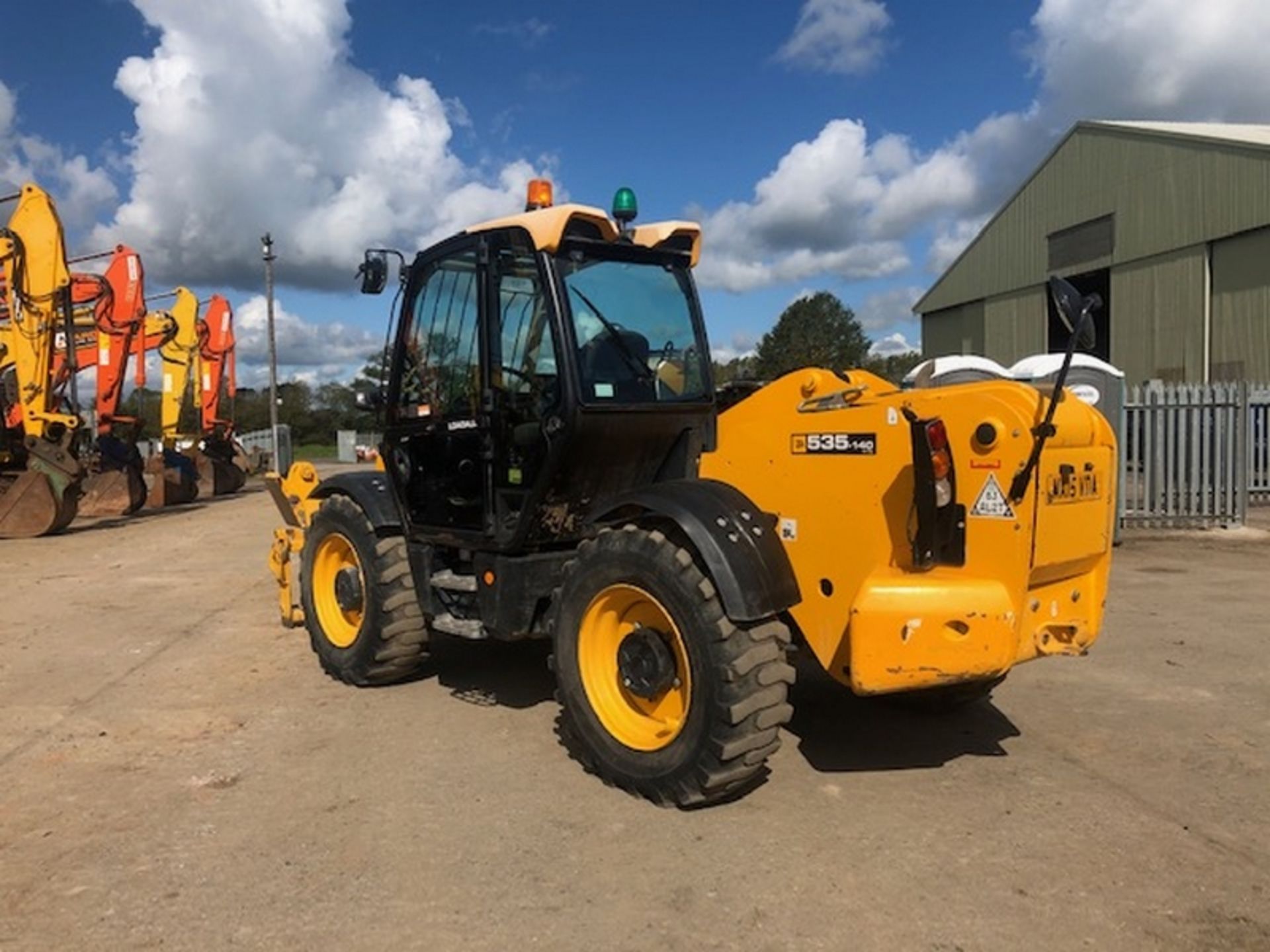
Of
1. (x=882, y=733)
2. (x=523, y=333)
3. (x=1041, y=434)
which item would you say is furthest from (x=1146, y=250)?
(x=1041, y=434)

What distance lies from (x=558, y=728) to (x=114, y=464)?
17422mm

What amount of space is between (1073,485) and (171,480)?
2098cm

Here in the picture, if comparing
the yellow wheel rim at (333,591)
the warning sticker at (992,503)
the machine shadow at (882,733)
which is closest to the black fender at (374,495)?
the yellow wheel rim at (333,591)

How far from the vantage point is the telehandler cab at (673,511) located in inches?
146

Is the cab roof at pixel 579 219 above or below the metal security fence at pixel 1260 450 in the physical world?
above

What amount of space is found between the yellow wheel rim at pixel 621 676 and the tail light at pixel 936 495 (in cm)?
110

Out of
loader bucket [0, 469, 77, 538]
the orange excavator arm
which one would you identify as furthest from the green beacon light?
the orange excavator arm

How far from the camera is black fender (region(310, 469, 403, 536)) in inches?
227

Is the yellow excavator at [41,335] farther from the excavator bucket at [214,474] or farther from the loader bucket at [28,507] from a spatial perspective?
the excavator bucket at [214,474]

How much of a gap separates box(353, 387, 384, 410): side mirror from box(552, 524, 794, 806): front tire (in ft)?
6.99

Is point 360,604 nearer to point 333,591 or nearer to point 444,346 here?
point 333,591

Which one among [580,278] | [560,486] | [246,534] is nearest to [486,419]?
[560,486]

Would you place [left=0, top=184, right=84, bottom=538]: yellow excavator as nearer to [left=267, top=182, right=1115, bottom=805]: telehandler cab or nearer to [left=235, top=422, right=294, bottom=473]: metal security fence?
[left=235, top=422, right=294, bottom=473]: metal security fence

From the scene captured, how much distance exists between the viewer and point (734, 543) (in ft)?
12.8
